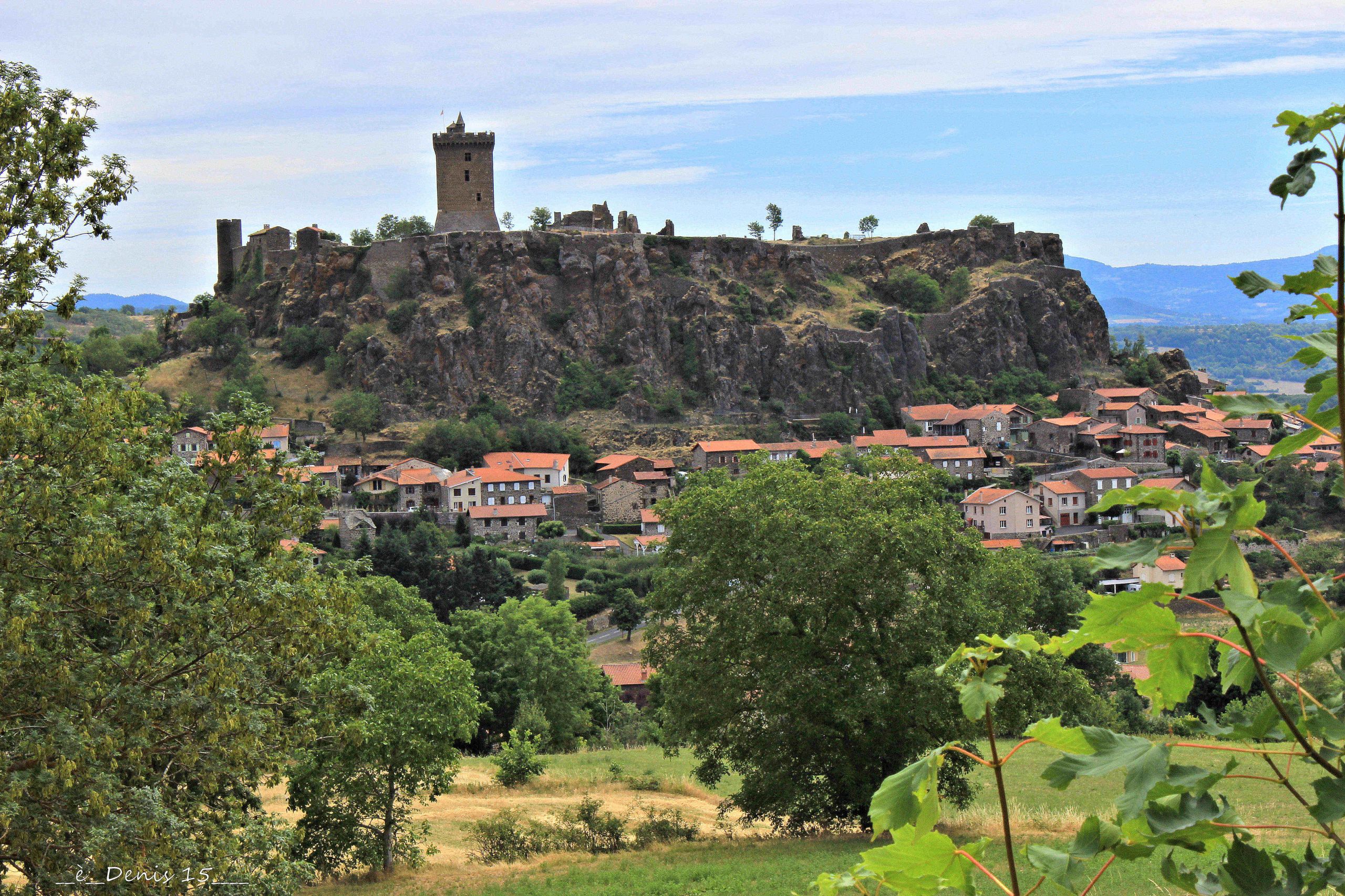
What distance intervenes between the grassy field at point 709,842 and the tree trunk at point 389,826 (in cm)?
21

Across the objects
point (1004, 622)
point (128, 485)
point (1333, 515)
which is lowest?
point (1333, 515)

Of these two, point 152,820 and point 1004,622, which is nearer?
point 152,820

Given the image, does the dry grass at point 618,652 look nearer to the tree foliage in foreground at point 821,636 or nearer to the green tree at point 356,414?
the green tree at point 356,414

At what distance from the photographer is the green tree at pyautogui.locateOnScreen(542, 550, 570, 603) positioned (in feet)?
147

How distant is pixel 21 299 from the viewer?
904cm

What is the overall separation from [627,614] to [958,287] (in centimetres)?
4374

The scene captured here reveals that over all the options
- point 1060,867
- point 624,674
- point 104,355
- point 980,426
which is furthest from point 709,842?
point 104,355

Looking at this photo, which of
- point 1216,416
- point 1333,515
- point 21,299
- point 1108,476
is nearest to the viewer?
point 21,299

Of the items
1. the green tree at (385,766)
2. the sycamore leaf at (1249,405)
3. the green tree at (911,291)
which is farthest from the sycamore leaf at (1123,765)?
the green tree at (911,291)

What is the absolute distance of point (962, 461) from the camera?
6306 cm

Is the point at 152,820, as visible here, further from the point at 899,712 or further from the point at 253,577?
the point at 899,712

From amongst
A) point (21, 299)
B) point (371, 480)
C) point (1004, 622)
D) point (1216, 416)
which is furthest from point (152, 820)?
point (1216, 416)

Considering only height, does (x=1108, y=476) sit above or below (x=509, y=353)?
below

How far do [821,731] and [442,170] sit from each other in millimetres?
61264
